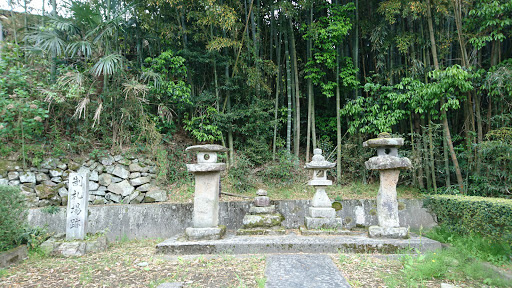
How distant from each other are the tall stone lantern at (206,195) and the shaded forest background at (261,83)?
2235mm

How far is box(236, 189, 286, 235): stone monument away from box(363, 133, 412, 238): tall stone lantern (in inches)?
60.5

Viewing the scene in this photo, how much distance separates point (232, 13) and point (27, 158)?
18.3ft

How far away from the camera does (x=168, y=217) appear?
557 centimetres

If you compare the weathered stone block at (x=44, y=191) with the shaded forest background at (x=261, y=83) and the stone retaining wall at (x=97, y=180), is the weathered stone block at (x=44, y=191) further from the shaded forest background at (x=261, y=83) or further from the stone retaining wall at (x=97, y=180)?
the shaded forest background at (x=261, y=83)

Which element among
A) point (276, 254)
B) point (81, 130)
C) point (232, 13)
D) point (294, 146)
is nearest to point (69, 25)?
point (81, 130)

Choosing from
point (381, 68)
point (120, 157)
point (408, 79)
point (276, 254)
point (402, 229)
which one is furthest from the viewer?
point (381, 68)

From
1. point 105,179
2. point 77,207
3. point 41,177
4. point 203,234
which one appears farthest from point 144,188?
point 203,234

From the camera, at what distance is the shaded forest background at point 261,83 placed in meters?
5.47

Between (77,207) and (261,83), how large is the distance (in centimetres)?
493

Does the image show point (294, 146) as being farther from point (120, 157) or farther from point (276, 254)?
point (120, 157)

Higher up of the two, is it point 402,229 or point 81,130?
point 81,130

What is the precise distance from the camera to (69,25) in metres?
6.12

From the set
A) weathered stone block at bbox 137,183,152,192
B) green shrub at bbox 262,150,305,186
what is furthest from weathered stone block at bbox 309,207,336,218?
weathered stone block at bbox 137,183,152,192

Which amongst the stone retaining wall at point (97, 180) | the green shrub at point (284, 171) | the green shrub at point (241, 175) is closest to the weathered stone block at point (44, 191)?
the stone retaining wall at point (97, 180)
